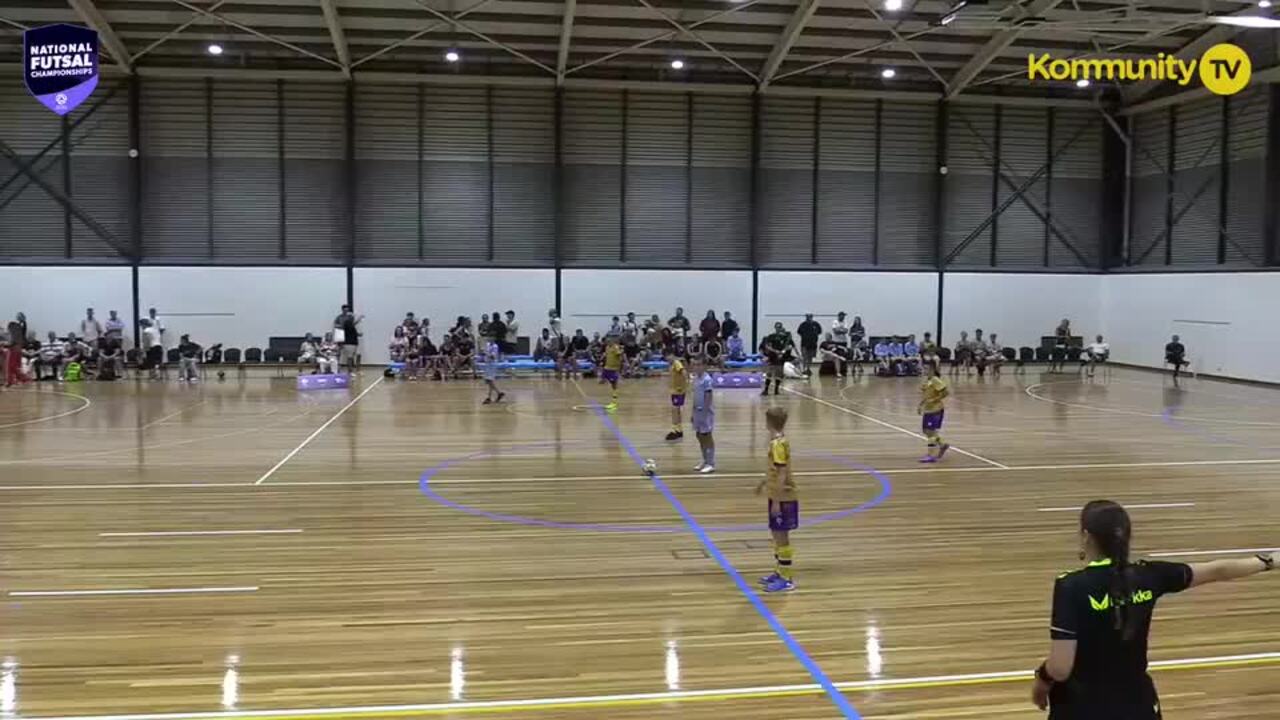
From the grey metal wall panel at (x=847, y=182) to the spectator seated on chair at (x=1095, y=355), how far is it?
7183 mm

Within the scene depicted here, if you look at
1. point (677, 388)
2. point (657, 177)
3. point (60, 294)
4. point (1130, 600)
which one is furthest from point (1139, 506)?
point (60, 294)

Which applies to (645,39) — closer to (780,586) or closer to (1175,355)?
(1175,355)

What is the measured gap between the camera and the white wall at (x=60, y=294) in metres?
27.7

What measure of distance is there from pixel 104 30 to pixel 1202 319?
31.1 metres

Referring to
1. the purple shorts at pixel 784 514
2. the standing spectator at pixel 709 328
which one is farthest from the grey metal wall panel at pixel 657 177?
the purple shorts at pixel 784 514

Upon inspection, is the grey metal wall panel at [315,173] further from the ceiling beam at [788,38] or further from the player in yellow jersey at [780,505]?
the player in yellow jersey at [780,505]

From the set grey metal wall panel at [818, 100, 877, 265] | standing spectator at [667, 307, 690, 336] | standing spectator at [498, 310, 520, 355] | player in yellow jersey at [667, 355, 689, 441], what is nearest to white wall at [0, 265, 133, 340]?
standing spectator at [498, 310, 520, 355]

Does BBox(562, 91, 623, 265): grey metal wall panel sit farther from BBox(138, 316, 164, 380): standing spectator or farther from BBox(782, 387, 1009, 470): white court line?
BBox(138, 316, 164, 380): standing spectator

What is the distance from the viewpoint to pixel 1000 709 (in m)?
5.56

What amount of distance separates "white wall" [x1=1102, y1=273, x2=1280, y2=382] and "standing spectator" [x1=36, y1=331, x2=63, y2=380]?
31.4 m

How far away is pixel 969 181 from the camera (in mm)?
31766

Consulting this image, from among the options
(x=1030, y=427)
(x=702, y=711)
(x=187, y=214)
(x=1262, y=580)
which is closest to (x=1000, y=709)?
(x=702, y=711)

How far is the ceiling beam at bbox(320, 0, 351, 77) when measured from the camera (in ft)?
80.3

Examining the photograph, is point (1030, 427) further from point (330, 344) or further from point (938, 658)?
point (330, 344)
